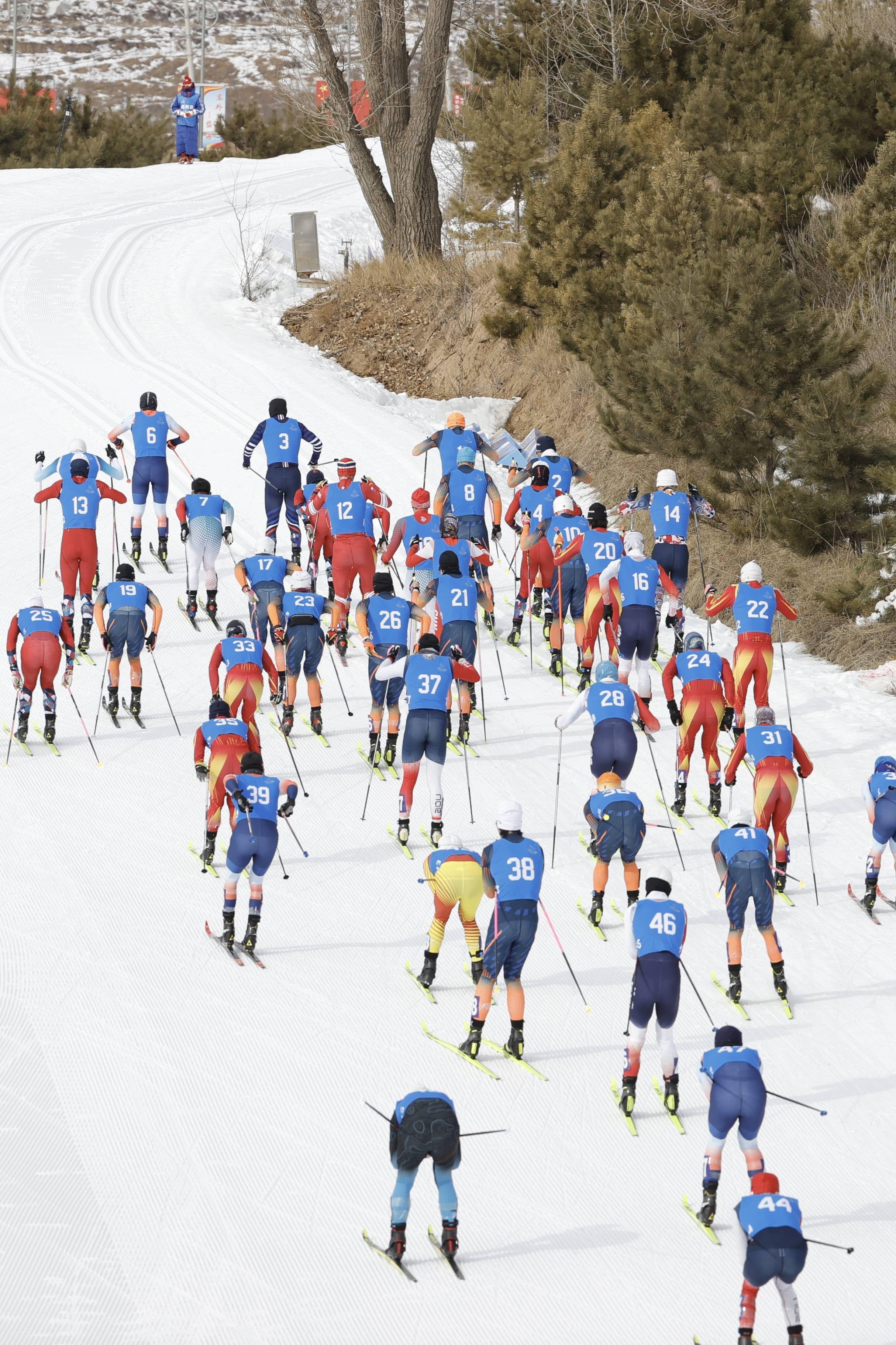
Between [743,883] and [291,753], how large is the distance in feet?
15.6

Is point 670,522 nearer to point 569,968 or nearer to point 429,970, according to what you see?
point 569,968

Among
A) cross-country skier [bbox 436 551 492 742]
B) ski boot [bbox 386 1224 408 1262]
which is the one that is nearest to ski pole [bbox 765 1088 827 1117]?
ski boot [bbox 386 1224 408 1262]

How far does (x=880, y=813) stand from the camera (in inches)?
457

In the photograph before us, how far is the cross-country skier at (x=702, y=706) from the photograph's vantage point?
42.1ft

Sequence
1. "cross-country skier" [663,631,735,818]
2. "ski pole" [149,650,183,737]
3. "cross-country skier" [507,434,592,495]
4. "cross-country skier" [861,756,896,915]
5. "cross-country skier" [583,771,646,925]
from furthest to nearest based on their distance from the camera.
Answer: "cross-country skier" [507,434,592,495] < "ski pole" [149,650,183,737] < "cross-country skier" [663,631,735,818] < "cross-country skier" [861,756,896,915] < "cross-country skier" [583,771,646,925]

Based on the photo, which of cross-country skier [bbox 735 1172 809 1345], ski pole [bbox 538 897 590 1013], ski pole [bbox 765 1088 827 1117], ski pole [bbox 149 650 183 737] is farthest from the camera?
ski pole [bbox 149 650 183 737]

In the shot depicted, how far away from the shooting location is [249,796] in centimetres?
1045

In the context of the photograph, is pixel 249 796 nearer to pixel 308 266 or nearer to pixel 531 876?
pixel 531 876

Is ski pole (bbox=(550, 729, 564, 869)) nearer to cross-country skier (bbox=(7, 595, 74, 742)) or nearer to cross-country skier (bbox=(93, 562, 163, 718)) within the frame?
cross-country skier (bbox=(93, 562, 163, 718))

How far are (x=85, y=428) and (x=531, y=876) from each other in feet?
46.0

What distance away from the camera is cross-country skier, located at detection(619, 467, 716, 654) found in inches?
617

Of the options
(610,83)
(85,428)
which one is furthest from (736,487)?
(610,83)

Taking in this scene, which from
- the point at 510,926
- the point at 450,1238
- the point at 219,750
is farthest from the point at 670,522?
the point at 450,1238

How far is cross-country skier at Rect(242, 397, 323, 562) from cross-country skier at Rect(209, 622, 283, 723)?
168 inches
